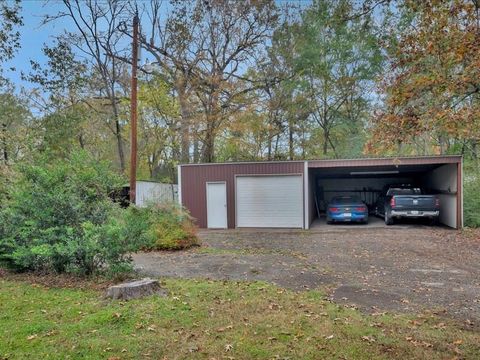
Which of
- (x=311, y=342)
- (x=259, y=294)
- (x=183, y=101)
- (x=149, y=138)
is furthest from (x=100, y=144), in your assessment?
(x=311, y=342)

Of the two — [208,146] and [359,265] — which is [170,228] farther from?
[208,146]

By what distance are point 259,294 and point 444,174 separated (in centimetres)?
1255

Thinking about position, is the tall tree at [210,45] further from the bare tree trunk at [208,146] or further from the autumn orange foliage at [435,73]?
the autumn orange foliage at [435,73]

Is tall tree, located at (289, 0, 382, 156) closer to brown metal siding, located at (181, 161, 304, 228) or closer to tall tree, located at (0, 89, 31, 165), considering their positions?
brown metal siding, located at (181, 161, 304, 228)

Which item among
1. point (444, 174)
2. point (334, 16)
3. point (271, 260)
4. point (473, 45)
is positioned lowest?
point (271, 260)

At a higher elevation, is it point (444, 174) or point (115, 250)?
point (444, 174)

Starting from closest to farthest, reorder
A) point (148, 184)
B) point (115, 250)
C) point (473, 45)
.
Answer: point (473, 45), point (115, 250), point (148, 184)

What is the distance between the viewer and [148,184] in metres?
18.1

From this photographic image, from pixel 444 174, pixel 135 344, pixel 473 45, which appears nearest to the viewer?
pixel 135 344

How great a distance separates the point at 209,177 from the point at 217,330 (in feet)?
36.9

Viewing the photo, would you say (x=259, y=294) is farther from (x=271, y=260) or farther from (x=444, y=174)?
(x=444, y=174)

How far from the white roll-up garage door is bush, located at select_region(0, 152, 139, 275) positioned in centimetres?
799

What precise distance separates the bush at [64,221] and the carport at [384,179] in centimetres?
786

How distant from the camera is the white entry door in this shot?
14984 millimetres
